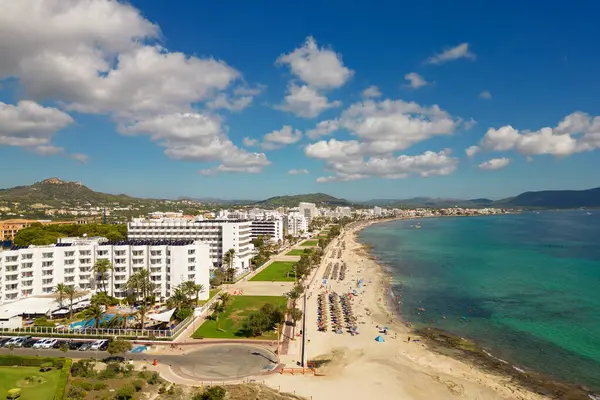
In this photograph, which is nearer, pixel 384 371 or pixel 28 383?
pixel 28 383

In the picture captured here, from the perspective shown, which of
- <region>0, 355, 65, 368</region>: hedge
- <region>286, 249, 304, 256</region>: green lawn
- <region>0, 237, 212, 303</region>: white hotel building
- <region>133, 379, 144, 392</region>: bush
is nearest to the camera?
<region>133, 379, 144, 392</region>: bush

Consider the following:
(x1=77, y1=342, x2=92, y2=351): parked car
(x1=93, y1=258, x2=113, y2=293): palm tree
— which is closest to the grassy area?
(x1=93, y1=258, x2=113, y2=293): palm tree

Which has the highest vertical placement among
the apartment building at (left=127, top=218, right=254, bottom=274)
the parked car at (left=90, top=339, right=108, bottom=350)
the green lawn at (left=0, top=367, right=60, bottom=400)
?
the apartment building at (left=127, top=218, right=254, bottom=274)

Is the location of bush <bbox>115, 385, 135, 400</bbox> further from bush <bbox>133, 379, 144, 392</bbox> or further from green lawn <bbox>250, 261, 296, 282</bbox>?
green lawn <bbox>250, 261, 296, 282</bbox>

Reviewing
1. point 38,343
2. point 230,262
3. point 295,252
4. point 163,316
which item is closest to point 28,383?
point 38,343

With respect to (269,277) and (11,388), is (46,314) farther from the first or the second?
(269,277)

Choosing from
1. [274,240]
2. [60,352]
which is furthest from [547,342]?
[274,240]

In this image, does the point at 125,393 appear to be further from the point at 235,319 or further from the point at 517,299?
the point at 517,299
